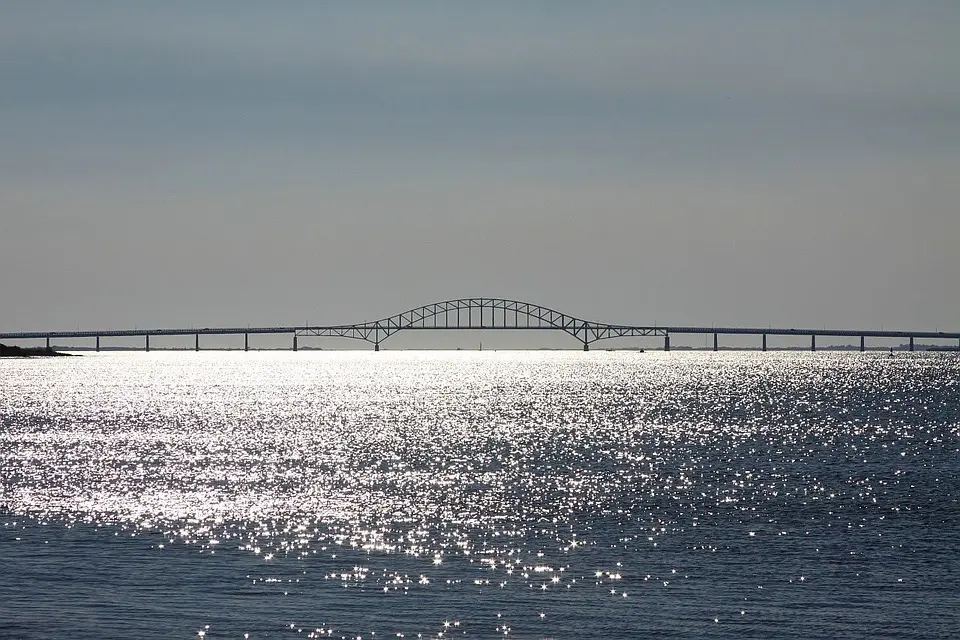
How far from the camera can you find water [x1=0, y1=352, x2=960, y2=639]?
27031mm

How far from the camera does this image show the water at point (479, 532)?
27.0 m

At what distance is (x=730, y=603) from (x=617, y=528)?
10041 mm

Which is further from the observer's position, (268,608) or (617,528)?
(617,528)

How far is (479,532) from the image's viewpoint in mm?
37062

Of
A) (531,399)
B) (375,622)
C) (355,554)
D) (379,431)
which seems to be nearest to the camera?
(375,622)

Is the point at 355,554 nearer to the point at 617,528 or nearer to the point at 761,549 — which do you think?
the point at 617,528

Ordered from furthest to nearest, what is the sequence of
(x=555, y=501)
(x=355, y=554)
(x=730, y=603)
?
(x=555, y=501), (x=355, y=554), (x=730, y=603)

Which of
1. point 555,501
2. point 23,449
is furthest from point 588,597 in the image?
point 23,449

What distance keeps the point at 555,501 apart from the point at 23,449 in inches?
1289

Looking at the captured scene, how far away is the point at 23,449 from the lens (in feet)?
212

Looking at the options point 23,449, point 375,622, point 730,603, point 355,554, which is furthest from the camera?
point 23,449

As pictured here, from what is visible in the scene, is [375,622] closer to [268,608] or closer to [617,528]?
[268,608]

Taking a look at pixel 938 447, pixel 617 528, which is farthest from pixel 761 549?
pixel 938 447

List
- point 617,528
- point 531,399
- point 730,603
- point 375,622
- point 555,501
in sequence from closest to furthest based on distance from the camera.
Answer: point 375,622
point 730,603
point 617,528
point 555,501
point 531,399
